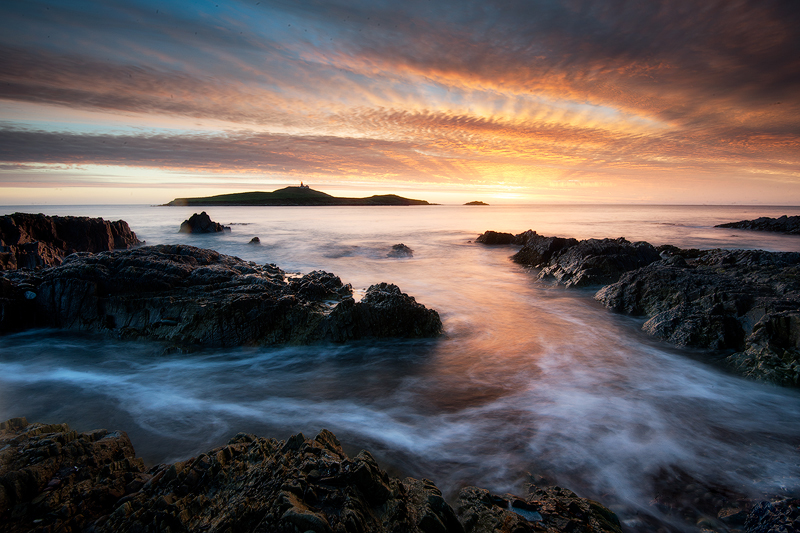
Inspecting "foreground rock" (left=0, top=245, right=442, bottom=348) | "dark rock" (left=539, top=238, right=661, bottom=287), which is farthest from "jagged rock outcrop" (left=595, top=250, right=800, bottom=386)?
"foreground rock" (left=0, top=245, right=442, bottom=348)

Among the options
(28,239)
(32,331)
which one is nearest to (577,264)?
(32,331)

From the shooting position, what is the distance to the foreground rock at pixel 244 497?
2.15m

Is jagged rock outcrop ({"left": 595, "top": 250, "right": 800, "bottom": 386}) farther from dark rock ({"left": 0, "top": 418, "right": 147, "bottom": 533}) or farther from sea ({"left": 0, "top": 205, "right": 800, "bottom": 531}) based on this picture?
dark rock ({"left": 0, "top": 418, "right": 147, "bottom": 533})

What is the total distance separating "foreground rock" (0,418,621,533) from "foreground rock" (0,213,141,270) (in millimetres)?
9246

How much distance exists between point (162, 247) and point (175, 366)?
4.00 m

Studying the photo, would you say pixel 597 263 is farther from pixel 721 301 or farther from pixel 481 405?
pixel 481 405

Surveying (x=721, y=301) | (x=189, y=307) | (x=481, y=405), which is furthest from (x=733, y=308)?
(x=189, y=307)

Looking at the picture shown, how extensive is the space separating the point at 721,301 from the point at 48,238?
1937cm

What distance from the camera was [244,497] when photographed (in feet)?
7.45

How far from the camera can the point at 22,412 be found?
4.39m

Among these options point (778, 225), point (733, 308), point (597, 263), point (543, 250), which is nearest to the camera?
point (733, 308)

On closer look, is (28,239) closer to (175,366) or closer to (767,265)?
(175,366)

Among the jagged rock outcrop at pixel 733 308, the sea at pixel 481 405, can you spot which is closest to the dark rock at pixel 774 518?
the sea at pixel 481 405

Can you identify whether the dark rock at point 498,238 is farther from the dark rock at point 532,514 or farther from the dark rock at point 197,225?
the dark rock at point 197,225
